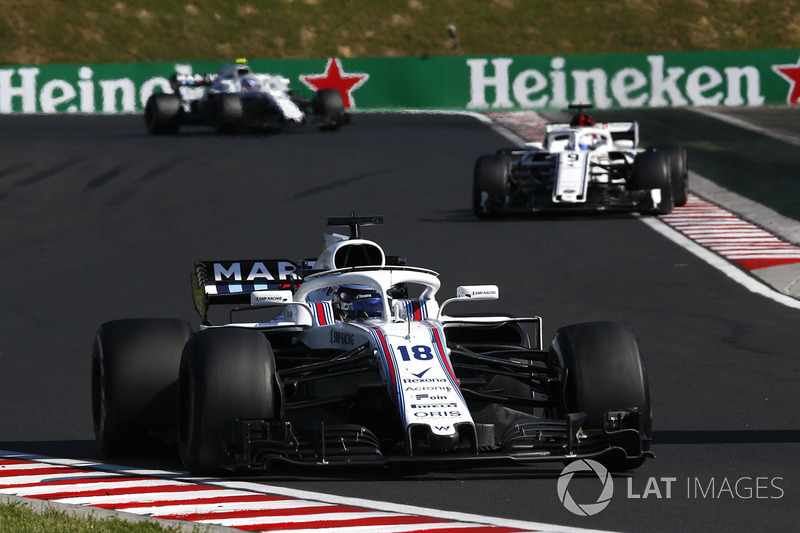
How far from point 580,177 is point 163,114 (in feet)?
52.8

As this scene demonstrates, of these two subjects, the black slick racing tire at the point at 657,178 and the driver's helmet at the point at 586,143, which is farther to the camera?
the driver's helmet at the point at 586,143

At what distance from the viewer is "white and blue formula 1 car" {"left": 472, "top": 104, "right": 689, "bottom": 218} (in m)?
23.0

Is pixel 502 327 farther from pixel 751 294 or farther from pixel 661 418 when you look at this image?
pixel 751 294

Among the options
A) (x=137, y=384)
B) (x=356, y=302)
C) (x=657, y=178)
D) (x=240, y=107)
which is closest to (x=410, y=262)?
(x=657, y=178)

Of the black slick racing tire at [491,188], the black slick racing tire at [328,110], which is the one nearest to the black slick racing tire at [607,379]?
the black slick racing tire at [491,188]

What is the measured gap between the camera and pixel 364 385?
357 inches

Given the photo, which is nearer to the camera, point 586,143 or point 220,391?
point 220,391

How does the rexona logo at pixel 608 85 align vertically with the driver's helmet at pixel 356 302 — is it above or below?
above

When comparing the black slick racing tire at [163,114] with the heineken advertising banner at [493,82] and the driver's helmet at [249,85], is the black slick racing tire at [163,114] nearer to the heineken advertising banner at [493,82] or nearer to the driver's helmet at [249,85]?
the driver's helmet at [249,85]

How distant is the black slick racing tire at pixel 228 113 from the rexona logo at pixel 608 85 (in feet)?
36.0

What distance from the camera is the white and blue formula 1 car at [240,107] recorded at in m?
36.6

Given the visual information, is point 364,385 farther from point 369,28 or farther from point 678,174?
point 369,28

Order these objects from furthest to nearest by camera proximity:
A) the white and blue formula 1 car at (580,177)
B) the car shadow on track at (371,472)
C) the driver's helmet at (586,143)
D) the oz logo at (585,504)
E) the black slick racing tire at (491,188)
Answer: the driver's helmet at (586,143) < the black slick racing tire at (491,188) < the white and blue formula 1 car at (580,177) < the car shadow on track at (371,472) < the oz logo at (585,504)

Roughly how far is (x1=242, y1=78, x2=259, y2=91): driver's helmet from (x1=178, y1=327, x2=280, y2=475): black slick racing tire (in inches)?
1148
